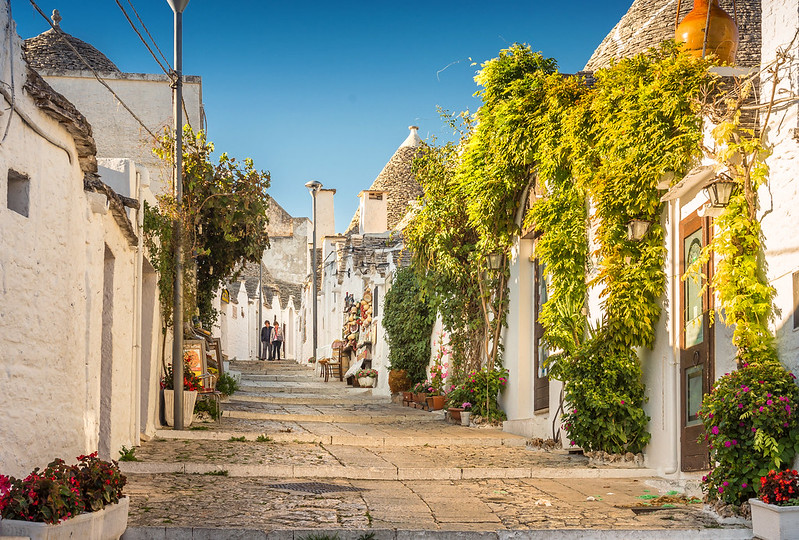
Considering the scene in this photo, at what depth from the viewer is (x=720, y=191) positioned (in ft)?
26.3

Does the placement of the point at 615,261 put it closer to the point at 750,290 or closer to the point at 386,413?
the point at 750,290

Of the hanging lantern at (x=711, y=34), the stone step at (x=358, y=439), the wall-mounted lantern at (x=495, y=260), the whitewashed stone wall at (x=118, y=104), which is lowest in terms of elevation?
the stone step at (x=358, y=439)

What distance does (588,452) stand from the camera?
10.6m

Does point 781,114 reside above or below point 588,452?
above

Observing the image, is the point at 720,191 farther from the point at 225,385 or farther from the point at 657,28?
the point at 225,385

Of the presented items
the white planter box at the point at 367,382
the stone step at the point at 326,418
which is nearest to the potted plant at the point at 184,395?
the stone step at the point at 326,418

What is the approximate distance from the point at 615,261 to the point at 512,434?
434 cm

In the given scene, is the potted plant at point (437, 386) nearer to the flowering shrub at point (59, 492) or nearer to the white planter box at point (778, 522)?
the white planter box at point (778, 522)

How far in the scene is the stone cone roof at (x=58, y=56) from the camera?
18.4 meters

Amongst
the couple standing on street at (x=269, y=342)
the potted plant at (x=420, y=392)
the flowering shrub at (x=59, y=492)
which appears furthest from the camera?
the couple standing on street at (x=269, y=342)

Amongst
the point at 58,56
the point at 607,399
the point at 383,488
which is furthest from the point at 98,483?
the point at 58,56

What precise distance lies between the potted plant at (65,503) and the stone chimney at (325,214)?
37.9 meters

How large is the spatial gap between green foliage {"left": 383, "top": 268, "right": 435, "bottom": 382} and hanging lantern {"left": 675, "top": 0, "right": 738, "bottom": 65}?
1008cm

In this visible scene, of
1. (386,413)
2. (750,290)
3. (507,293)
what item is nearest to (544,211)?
(507,293)
